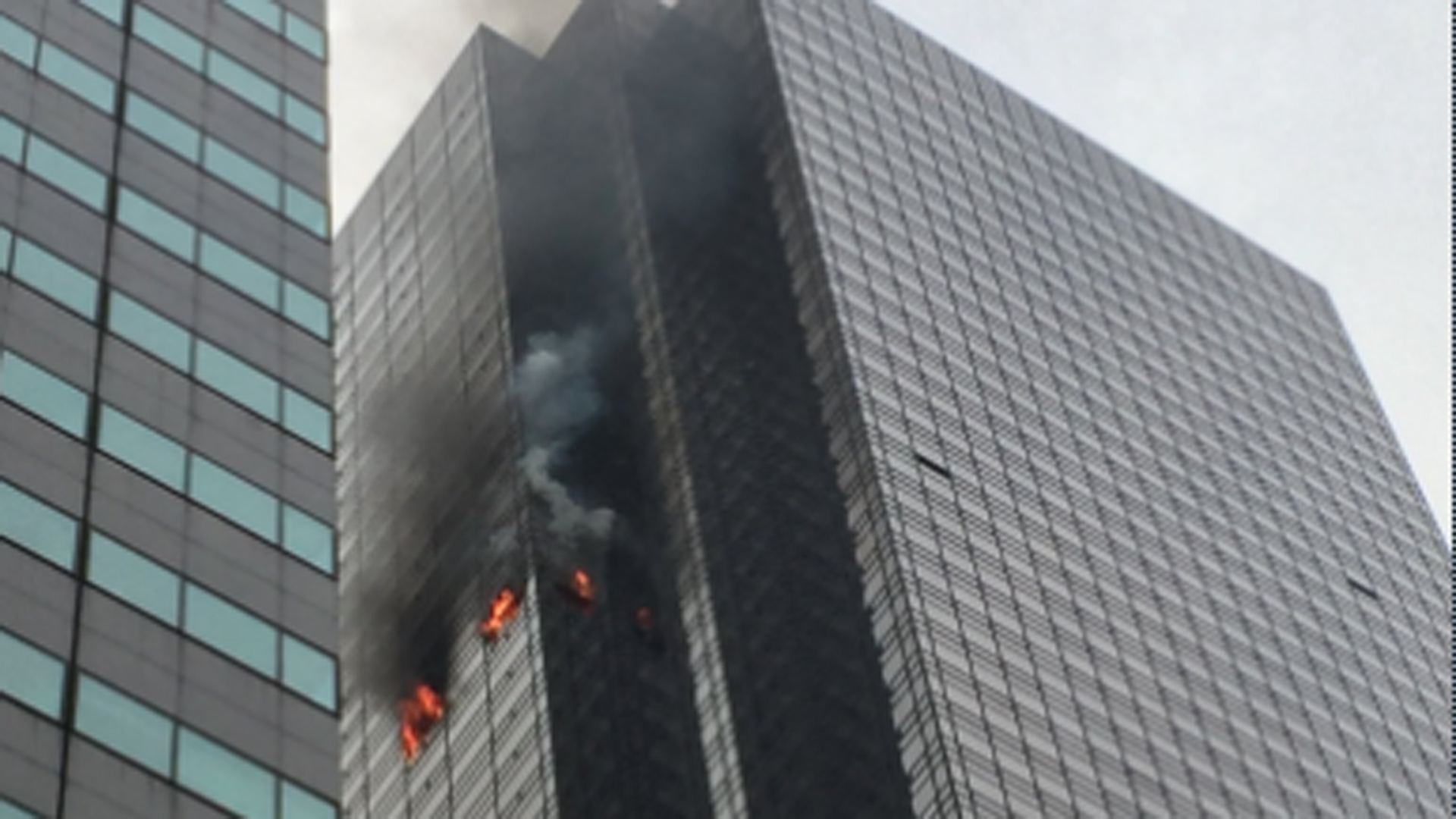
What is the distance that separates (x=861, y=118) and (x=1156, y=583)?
99.2 ft

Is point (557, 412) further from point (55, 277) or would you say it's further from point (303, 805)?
point (303, 805)

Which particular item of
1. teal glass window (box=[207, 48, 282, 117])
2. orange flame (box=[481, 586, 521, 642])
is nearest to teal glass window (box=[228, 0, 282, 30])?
teal glass window (box=[207, 48, 282, 117])

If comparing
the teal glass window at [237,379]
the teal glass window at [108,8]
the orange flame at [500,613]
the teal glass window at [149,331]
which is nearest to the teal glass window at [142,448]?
the teal glass window at [149,331]

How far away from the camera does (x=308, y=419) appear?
177 ft

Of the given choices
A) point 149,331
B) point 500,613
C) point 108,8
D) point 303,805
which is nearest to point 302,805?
point 303,805

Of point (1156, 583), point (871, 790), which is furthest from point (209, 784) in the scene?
point (1156, 583)

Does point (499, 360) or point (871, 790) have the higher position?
point (499, 360)

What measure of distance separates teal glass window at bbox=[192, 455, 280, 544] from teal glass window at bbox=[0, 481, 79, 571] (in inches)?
130

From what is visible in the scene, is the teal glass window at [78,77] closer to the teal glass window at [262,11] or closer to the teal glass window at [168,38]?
the teal glass window at [168,38]

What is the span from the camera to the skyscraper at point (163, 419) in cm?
4475

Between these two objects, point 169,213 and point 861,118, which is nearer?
point 169,213

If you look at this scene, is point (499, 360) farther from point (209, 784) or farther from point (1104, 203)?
point (209, 784)

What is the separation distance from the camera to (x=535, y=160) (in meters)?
156

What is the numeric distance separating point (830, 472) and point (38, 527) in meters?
83.2
